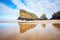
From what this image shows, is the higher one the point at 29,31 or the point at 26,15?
the point at 26,15

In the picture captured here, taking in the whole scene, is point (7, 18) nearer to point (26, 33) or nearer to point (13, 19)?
point (13, 19)

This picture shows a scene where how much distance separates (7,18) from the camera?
2.17 metres

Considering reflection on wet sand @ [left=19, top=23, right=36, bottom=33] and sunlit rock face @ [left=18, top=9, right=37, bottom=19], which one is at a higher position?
sunlit rock face @ [left=18, top=9, right=37, bottom=19]

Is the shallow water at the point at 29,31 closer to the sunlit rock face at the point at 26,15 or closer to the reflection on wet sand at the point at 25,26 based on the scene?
the reflection on wet sand at the point at 25,26

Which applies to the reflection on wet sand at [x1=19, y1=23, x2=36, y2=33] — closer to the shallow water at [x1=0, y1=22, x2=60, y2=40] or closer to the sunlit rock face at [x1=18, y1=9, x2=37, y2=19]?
the shallow water at [x1=0, y1=22, x2=60, y2=40]

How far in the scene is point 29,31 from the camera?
2088mm

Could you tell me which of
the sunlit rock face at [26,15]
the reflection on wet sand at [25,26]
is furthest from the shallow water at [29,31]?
the sunlit rock face at [26,15]

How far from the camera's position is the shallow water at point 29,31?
2043 millimetres

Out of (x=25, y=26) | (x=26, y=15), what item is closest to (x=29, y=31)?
(x=25, y=26)

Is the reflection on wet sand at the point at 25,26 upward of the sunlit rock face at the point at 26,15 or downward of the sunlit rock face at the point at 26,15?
downward

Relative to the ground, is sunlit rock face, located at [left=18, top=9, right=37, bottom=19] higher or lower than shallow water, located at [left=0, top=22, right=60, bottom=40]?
higher

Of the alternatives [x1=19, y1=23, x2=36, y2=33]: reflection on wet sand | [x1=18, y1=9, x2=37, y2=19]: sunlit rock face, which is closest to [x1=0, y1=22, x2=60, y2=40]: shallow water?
[x1=19, y1=23, x2=36, y2=33]: reflection on wet sand

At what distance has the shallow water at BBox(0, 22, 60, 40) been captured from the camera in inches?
80.4

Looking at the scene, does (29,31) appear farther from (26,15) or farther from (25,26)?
(26,15)
